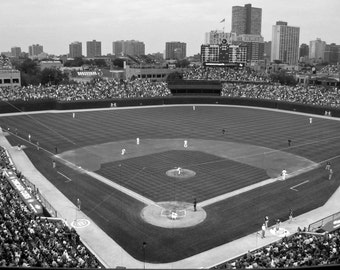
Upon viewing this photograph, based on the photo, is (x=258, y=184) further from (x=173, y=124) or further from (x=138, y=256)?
(x=173, y=124)

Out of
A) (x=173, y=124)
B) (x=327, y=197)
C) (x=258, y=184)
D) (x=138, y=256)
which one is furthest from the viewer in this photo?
(x=173, y=124)

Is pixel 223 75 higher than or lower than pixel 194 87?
higher

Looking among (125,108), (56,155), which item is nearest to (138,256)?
(56,155)

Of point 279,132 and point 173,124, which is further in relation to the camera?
point 173,124

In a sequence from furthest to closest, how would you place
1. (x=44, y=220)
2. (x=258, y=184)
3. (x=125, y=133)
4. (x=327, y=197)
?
(x=125, y=133), (x=258, y=184), (x=327, y=197), (x=44, y=220)

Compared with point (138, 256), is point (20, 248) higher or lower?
higher

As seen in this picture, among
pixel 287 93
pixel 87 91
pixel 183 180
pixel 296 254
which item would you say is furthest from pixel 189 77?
pixel 296 254

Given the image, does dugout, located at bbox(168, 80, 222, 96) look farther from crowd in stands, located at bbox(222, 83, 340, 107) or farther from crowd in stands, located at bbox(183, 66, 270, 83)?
crowd in stands, located at bbox(183, 66, 270, 83)

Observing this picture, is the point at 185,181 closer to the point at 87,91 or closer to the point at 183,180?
the point at 183,180
